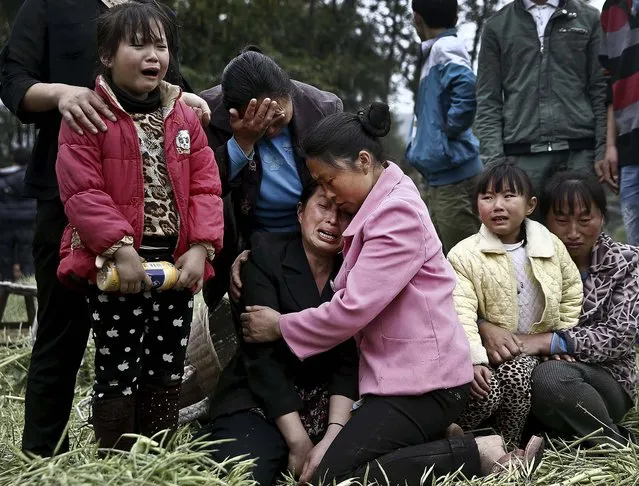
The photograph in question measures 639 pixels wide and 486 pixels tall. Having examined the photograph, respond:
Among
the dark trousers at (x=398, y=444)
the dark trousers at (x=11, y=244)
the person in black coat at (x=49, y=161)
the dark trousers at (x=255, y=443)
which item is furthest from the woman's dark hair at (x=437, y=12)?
the dark trousers at (x=11, y=244)

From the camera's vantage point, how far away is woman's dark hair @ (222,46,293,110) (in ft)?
10.3

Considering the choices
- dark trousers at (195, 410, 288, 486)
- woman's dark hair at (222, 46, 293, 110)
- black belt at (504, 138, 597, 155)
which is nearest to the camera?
dark trousers at (195, 410, 288, 486)

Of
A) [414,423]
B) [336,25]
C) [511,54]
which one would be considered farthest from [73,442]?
[336,25]

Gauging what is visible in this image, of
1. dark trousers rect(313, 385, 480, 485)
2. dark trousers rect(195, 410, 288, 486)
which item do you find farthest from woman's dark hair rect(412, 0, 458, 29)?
dark trousers rect(195, 410, 288, 486)

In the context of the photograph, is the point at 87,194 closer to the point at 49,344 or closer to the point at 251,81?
the point at 49,344

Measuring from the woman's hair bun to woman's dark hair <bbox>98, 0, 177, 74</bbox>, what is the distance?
787 mm

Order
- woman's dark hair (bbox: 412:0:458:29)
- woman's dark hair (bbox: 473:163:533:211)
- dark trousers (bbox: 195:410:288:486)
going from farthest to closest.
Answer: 1. woman's dark hair (bbox: 412:0:458:29)
2. woman's dark hair (bbox: 473:163:533:211)
3. dark trousers (bbox: 195:410:288:486)

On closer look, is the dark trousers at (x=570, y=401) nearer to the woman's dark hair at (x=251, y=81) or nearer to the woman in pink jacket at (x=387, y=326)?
the woman in pink jacket at (x=387, y=326)

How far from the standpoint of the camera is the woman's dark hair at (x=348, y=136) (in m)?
3.04

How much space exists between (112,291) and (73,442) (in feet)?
3.07

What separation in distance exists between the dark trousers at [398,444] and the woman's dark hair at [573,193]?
3.62 feet

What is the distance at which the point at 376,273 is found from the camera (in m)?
2.91

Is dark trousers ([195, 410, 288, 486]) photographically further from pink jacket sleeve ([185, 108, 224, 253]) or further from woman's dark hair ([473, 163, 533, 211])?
woman's dark hair ([473, 163, 533, 211])

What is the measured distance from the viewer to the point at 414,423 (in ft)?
9.66
